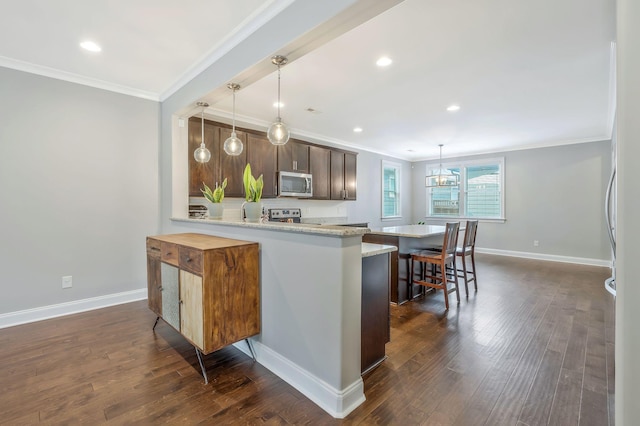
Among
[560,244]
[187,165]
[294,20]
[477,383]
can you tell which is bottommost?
[477,383]

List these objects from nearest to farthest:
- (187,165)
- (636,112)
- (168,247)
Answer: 1. (636,112)
2. (168,247)
3. (187,165)

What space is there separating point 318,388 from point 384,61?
272 centimetres

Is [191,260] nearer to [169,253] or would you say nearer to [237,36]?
[169,253]

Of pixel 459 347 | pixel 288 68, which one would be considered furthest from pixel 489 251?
pixel 288 68

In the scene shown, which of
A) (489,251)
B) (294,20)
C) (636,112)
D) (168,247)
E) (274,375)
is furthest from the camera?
(489,251)

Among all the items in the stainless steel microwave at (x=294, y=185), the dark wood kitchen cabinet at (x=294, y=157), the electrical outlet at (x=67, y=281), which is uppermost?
the dark wood kitchen cabinet at (x=294, y=157)

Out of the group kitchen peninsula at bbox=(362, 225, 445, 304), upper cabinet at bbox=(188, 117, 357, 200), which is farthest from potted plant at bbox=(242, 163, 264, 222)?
kitchen peninsula at bbox=(362, 225, 445, 304)

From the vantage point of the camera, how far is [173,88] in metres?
3.39

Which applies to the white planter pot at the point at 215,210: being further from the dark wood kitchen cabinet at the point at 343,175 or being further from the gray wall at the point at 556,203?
the gray wall at the point at 556,203

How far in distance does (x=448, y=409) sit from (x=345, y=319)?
2.65 feet

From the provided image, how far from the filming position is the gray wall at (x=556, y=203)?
566 cm

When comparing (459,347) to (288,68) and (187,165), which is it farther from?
(187,165)

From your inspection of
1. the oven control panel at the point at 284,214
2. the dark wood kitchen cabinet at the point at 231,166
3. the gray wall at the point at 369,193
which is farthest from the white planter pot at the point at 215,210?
the gray wall at the point at 369,193

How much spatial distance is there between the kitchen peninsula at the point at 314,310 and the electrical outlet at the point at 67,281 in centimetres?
244
